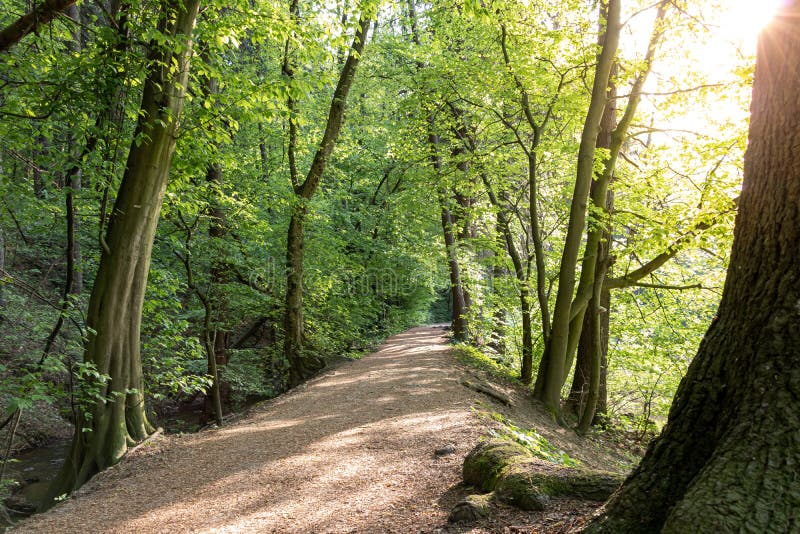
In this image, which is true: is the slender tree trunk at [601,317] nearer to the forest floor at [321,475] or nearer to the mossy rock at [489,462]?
the forest floor at [321,475]

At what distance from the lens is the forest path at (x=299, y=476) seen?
3922 mm

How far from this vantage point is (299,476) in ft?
16.0

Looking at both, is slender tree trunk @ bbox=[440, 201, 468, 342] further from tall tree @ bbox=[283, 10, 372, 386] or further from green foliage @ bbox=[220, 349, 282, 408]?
green foliage @ bbox=[220, 349, 282, 408]

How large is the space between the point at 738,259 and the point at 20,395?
17.8 feet

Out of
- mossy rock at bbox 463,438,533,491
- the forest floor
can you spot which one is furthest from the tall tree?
mossy rock at bbox 463,438,533,491

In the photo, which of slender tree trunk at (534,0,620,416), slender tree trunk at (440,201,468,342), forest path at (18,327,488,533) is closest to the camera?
forest path at (18,327,488,533)

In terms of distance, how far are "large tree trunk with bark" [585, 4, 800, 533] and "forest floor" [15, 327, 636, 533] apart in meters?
0.78

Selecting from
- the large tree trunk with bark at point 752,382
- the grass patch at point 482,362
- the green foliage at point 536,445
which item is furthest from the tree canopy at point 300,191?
the large tree trunk with bark at point 752,382

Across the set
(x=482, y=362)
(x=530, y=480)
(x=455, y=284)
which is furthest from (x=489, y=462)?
(x=455, y=284)

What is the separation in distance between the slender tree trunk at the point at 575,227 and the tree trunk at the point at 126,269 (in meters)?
6.02

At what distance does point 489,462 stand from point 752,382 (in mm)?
2174

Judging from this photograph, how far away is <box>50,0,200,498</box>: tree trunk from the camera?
6090mm

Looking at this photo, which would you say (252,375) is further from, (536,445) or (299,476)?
(536,445)

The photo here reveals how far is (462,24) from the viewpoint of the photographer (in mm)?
11750
